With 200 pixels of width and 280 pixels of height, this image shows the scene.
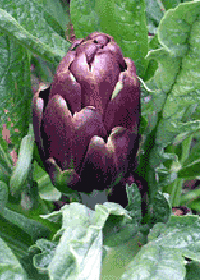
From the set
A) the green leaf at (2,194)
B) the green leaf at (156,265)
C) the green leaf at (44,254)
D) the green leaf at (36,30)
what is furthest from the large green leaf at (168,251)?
the green leaf at (36,30)

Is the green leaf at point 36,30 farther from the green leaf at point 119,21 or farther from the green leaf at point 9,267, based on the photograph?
the green leaf at point 9,267

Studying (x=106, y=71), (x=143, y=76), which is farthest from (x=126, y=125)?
(x=143, y=76)

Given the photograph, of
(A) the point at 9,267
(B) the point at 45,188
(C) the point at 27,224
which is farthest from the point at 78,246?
(B) the point at 45,188

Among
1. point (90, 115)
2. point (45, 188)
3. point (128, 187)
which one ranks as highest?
point (90, 115)

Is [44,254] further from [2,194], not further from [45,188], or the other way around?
[45,188]

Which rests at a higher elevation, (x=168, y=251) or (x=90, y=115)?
(x=90, y=115)

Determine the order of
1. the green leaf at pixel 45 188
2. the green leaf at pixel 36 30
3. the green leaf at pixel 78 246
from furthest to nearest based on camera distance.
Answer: the green leaf at pixel 45 188
the green leaf at pixel 36 30
the green leaf at pixel 78 246
